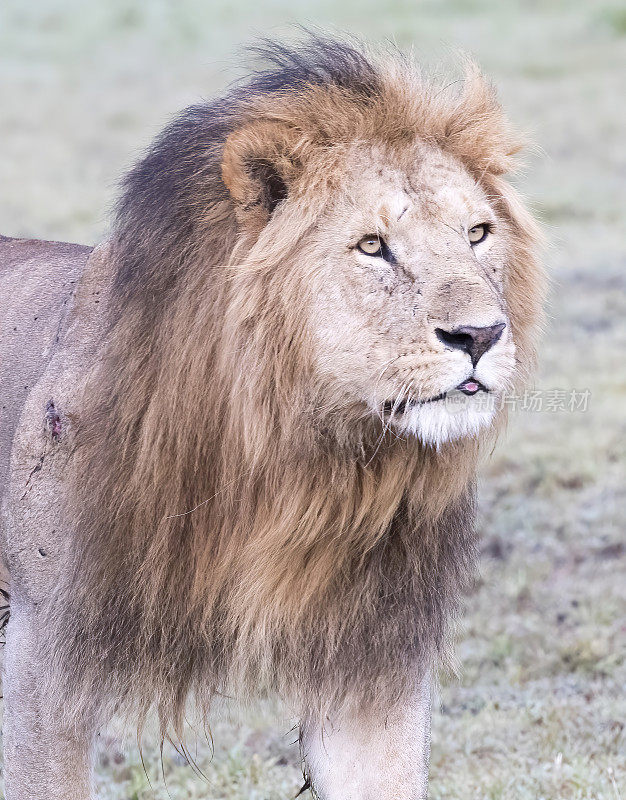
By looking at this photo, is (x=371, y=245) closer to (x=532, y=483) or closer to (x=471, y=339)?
(x=471, y=339)

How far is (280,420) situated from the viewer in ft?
9.58

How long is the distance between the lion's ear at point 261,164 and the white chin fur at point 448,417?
2.02ft

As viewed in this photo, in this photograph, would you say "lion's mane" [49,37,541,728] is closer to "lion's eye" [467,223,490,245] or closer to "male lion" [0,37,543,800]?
"male lion" [0,37,543,800]

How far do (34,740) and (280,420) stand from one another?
43.4 inches

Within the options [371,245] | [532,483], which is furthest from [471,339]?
[532,483]

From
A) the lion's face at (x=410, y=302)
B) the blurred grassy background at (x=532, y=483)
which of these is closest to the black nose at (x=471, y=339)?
the lion's face at (x=410, y=302)

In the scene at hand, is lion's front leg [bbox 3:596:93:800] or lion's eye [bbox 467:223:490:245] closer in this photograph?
lion's eye [bbox 467:223:490:245]

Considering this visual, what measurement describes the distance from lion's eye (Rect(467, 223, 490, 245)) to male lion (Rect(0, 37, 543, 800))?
2 cm

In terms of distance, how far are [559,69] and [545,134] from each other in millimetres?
6787

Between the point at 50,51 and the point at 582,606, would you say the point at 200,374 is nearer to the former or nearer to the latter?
the point at 582,606

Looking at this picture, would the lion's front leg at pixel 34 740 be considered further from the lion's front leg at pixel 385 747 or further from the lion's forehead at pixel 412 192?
the lion's forehead at pixel 412 192

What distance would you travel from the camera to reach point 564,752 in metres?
4.61

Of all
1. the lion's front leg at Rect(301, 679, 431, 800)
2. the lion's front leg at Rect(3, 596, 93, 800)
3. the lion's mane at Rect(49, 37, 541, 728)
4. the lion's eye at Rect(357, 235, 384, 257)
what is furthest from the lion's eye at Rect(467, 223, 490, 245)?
the lion's front leg at Rect(3, 596, 93, 800)

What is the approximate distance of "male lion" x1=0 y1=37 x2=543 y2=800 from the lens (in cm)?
284
